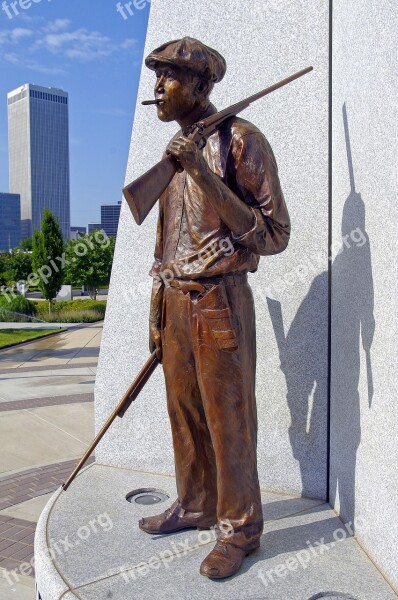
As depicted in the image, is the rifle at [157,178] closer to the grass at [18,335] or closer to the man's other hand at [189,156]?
the man's other hand at [189,156]

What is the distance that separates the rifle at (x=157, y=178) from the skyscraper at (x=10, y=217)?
5903 inches

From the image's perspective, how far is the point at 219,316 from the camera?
2.75 metres

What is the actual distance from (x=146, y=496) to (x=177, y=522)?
76 cm

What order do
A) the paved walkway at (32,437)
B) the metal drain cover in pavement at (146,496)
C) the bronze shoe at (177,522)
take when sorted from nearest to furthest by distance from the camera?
the bronze shoe at (177,522) < the metal drain cover in pavement at (146,496) < the paved walkway at (32,437)

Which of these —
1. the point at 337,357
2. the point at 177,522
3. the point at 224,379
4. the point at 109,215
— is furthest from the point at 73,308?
the point at 109,215

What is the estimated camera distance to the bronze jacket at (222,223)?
268 cm

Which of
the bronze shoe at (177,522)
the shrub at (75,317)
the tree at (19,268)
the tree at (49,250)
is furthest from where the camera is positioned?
the tree at (19,268)

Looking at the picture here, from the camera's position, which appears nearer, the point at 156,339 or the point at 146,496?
the point at 156,339

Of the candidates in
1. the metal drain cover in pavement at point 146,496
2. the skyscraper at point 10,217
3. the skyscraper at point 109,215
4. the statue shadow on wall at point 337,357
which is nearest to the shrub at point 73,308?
the metal drain cover in pavement at point 146,496

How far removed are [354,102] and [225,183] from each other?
114 centimetres

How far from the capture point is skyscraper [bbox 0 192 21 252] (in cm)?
14500

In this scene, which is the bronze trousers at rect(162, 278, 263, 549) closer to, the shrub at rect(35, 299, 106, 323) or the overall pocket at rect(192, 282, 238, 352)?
the overall pocket at rect(192, 282, 238, 352)

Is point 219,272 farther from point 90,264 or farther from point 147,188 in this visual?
point 90,264

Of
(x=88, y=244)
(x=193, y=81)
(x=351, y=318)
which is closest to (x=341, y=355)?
(x=351, y=318)
